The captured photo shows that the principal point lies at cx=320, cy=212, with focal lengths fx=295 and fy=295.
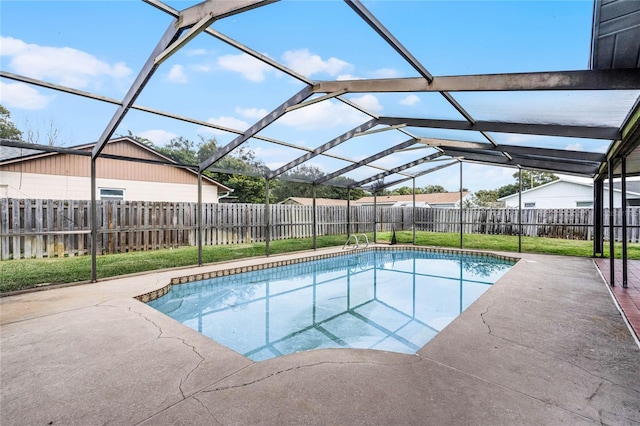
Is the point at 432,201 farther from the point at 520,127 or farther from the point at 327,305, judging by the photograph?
the point at 327,305

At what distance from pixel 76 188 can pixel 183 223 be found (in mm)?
3626

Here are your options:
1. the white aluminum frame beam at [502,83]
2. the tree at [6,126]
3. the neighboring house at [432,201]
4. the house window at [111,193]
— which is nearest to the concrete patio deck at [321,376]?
the white aluminum frame beam at [502,83]

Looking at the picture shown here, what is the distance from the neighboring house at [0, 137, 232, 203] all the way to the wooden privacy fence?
5.54 feet

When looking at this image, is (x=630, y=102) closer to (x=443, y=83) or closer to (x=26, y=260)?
(x=443, y=83)

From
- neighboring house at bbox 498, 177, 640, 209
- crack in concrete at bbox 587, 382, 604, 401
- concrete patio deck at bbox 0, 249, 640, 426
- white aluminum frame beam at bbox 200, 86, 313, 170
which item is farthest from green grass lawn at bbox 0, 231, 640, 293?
neighboring house at bbox 498, 177, 640, 209

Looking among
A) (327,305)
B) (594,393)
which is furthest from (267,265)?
(594,393)

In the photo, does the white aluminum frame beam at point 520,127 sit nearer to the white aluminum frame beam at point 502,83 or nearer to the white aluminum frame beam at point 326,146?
the white aluminum frame beam at point 326,146

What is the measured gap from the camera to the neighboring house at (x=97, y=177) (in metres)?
8.37

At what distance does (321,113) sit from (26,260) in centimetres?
755

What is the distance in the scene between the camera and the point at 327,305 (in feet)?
17.0

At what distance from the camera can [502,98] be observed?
353cm

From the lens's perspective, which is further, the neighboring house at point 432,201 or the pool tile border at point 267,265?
the neighboring house at point 432,201

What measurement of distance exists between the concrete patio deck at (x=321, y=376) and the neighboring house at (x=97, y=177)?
265 inches

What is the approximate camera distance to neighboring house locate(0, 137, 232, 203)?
8367 mm
